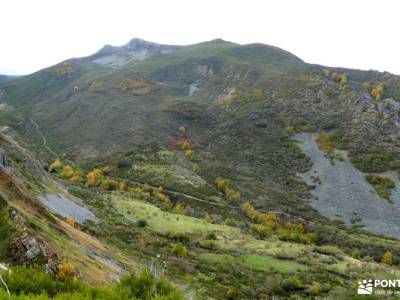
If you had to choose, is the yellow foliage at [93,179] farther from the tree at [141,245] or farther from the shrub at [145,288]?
the shrub at [145,288]

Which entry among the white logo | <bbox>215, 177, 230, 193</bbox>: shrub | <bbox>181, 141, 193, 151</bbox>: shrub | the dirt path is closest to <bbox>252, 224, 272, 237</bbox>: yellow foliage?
<bbox>215, 177, 230, 193</bbox>: shrub

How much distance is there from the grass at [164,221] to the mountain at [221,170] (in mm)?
265

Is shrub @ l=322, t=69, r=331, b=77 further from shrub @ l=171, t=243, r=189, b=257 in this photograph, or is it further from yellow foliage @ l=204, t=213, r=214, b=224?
shrub @ l=171, t=243, r=189, b=257

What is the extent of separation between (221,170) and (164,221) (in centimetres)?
3663

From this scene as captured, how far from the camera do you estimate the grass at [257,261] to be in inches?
1486

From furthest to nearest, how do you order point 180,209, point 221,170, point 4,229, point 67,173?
point 221,170, point 67,173, point 180,209, point 4,229

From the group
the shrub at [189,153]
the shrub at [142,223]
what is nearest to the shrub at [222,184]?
the shrub at [189,153]

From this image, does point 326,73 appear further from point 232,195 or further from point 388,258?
point 388,258

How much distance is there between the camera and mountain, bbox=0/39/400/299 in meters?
35.0

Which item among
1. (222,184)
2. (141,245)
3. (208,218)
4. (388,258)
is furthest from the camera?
(222,184)

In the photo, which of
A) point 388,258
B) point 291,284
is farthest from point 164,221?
point 388,258

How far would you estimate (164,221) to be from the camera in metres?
48.6

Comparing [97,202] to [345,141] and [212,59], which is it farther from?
[212,59]

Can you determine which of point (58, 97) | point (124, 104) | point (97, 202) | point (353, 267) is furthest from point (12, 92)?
point (353, 267)
